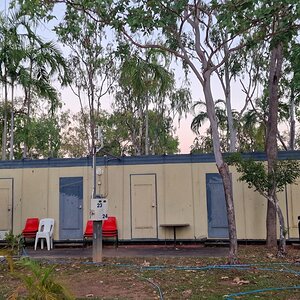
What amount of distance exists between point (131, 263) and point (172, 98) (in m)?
10.1

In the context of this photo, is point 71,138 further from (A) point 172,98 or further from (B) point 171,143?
(A) point 172,98

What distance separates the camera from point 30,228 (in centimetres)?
936

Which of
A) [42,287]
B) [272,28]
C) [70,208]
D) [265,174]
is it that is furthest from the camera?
[70,208]

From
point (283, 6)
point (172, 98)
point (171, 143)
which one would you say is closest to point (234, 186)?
point (283, 6)

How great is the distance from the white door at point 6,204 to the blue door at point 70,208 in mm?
1269

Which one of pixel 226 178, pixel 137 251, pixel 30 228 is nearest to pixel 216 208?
pixel 137 251

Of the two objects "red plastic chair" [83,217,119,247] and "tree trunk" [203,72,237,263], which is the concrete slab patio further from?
"tree trunk" [203,72,237,263]

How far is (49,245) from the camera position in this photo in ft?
29.8

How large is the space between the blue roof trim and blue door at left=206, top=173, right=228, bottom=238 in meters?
0.51

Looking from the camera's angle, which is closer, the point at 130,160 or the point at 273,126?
the point at 273,126

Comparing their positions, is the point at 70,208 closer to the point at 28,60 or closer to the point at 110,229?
the point at 110,229

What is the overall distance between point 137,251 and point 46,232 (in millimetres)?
2247

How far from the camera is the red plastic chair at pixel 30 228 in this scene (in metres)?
9.30

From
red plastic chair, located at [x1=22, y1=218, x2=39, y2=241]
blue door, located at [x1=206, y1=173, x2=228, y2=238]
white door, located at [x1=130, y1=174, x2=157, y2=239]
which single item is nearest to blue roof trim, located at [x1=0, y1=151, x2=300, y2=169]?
white door, located at [x1=130, y1=174, x2=157, y2=239]
